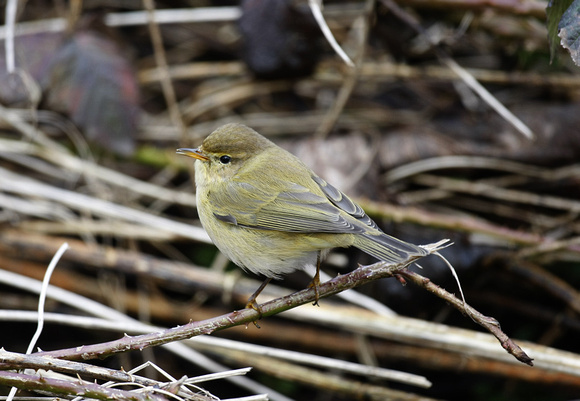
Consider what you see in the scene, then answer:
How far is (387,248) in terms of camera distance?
2400mm

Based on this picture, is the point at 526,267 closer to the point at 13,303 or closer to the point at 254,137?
the point at 254,137

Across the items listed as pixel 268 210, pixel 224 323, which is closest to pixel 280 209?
pixel 268 210

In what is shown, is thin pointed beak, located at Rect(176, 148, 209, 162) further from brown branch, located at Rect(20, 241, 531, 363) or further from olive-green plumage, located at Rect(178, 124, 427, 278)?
brown branch, located at Rect(20, 241, 531, 363)

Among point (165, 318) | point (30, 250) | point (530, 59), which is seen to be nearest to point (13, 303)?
point (30, 250)

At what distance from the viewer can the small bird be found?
8.71ft

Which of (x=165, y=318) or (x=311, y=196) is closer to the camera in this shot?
(x=311, y=196)

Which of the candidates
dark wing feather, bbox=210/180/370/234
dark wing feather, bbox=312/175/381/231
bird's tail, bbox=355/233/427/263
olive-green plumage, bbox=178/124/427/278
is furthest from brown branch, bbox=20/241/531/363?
dark wing feather, bbox=312/175/381/231

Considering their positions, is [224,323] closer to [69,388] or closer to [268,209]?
[69,388]

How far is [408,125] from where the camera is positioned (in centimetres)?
458

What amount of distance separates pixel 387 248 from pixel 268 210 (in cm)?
71

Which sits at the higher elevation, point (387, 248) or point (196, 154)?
point (196, 154)

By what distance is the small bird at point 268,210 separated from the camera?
266 centimetres

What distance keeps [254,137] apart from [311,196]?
1.71ft

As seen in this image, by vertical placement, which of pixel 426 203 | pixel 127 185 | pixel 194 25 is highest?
pixel 194 25
